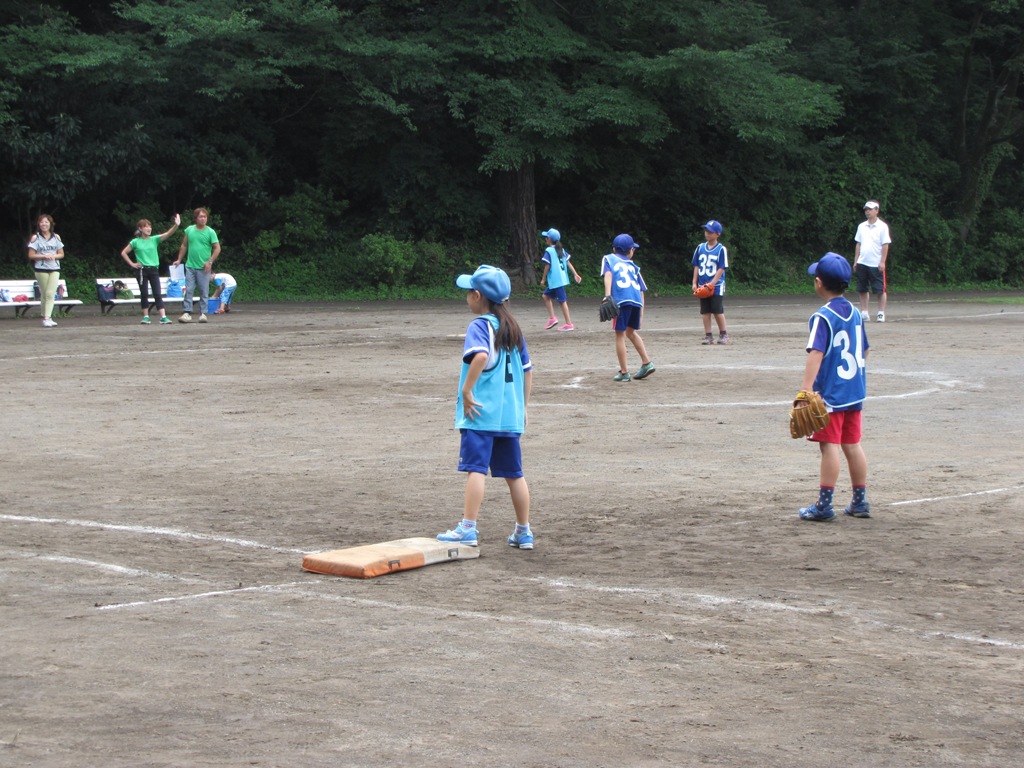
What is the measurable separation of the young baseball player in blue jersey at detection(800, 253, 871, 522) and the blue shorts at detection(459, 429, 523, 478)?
76.2 inches

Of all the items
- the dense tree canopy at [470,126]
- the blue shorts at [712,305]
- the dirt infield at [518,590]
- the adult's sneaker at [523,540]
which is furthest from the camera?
the dense tree canopy at [470,126]

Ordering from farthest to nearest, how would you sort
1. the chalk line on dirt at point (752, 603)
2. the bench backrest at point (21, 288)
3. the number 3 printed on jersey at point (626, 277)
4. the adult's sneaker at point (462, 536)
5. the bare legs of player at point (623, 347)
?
1. the bench backrest at point (21, 288)
2. the number 3 printed on jersey at point (626, 277)
3. the bare legs of player at point (623, 347)
4. the adult's sneaker at point (462, 536)
5. the chalk line on dirt at point (752, 603)

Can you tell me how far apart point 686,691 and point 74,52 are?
30.4 meters

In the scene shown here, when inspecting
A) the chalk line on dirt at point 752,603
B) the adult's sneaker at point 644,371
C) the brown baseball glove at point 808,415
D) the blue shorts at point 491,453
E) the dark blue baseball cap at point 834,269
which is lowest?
the chalk line on dirt at point 752,603

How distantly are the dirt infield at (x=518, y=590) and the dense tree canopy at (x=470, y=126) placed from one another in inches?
801

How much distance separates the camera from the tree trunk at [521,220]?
37969 millimetres

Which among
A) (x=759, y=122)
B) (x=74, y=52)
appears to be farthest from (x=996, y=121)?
(x=74, y=52)

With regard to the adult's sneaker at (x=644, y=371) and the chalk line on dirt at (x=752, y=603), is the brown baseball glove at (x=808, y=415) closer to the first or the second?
the chalk line on dirt at (x=752, y=603)

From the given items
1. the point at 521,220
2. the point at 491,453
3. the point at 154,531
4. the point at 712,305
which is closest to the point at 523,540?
the point at 491,453

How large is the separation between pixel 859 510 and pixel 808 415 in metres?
0.73

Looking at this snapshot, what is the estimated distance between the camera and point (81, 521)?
324 inches

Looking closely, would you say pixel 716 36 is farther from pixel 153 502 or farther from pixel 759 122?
pixel 153 502

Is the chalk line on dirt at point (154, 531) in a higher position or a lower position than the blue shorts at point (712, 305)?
lower

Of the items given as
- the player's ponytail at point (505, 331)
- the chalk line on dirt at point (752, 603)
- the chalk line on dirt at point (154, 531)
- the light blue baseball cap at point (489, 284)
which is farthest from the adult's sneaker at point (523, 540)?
the light blue baseball cap at point (489, 284)
